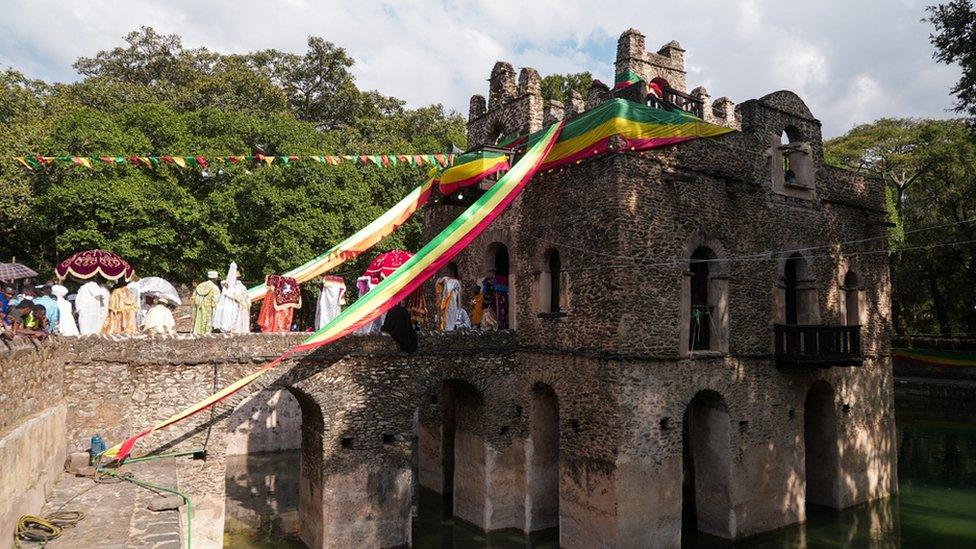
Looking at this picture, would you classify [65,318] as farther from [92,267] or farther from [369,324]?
[369,324]

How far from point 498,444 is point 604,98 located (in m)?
8.74

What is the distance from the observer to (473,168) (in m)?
16.2

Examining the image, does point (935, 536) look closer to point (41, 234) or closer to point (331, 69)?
point (41, 234)

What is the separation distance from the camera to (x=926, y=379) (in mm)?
34031

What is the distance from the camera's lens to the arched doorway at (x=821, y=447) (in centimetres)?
1664

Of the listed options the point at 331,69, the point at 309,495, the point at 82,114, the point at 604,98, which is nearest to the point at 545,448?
the point at 309,495

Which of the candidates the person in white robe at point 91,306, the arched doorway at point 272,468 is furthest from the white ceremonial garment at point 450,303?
the person in white robe at point 91,306

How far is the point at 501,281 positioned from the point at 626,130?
5696 mm

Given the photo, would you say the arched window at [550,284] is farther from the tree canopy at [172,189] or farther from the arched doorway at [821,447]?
the tree canopy at [172,189]

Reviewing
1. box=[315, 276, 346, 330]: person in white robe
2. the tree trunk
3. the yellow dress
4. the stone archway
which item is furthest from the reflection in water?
the tree trunk

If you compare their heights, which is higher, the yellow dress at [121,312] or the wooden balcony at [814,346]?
the yellow dress at [121,312]

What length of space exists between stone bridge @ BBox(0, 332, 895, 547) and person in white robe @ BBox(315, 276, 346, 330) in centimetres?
306

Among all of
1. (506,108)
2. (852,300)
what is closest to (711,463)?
(852,300)

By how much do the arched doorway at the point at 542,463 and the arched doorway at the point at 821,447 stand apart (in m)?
6.60
